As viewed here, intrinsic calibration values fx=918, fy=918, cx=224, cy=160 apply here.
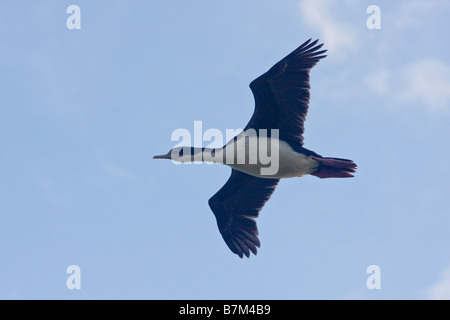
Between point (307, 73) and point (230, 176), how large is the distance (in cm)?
247

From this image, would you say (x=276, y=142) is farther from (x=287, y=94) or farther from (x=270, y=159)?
(x=287, y=94)

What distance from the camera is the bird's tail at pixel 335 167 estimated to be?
517 inches

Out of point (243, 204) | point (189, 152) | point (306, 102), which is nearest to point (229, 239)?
point (243, 204)

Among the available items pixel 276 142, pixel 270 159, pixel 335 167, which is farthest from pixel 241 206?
pixel 335 167

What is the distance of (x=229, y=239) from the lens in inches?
571

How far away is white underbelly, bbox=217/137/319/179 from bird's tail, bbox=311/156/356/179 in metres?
0.10

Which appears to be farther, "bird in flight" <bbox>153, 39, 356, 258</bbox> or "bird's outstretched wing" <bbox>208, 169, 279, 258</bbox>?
"bird's outstretched wing" <bbox>208, 169, 279, 258</bbox>

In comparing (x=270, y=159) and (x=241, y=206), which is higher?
(x=270, y=159)

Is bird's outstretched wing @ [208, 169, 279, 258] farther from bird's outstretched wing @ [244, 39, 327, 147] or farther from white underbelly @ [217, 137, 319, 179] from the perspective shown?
bird's outstretched wing @ [244, 39, 327, 147]

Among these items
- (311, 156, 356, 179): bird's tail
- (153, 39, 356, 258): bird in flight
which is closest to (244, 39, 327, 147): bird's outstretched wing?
(153, 39, 356, 258): bird in flight

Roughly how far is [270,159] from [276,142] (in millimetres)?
265

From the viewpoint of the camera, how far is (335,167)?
1319 centimetres

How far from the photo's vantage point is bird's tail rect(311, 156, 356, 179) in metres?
13.1

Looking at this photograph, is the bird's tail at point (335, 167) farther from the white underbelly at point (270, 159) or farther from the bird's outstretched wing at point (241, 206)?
the bird's outstretched wing at point (241, 206)
